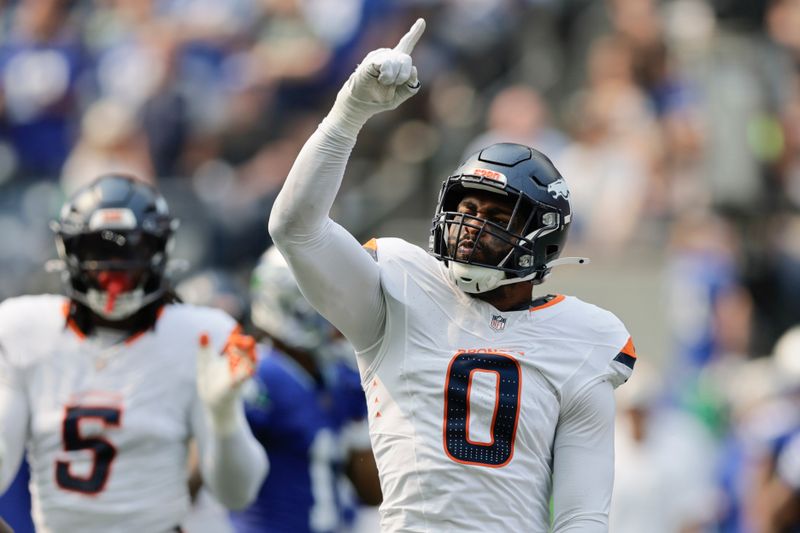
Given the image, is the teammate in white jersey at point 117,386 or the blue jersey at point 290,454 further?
the blue jersey at point 290,454

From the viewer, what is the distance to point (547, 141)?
10.6m

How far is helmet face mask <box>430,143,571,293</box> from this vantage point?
385cm

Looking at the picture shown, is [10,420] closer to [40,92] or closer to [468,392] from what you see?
[468,392]

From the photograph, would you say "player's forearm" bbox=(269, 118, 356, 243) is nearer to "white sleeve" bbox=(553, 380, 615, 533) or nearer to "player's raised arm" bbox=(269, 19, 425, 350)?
"player's raised arm" bbox=(269, 19, 425, 350)

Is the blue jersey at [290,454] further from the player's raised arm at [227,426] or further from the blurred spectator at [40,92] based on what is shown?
the blurred spectator at [40,92]

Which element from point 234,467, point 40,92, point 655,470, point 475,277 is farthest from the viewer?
point 40,92

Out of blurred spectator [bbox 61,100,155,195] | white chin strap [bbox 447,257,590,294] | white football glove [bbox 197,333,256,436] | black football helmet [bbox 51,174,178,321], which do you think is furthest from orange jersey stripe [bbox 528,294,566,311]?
blurred spectator [bbox 61,100,155,195]

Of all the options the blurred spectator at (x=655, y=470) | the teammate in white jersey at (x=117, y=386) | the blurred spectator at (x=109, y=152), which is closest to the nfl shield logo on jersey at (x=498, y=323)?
the teammate in white jersey at (x=117, y=386)

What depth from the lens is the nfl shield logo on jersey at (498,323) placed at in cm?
392

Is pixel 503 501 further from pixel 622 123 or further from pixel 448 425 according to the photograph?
pixel 622 123

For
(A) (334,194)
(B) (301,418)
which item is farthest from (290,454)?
(A) (334,194)

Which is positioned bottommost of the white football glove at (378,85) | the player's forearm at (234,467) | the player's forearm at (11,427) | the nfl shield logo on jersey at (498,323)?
the player's forearm at (234,467)

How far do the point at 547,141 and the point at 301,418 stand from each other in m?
5.22

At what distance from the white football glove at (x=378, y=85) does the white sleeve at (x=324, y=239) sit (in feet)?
0.12
